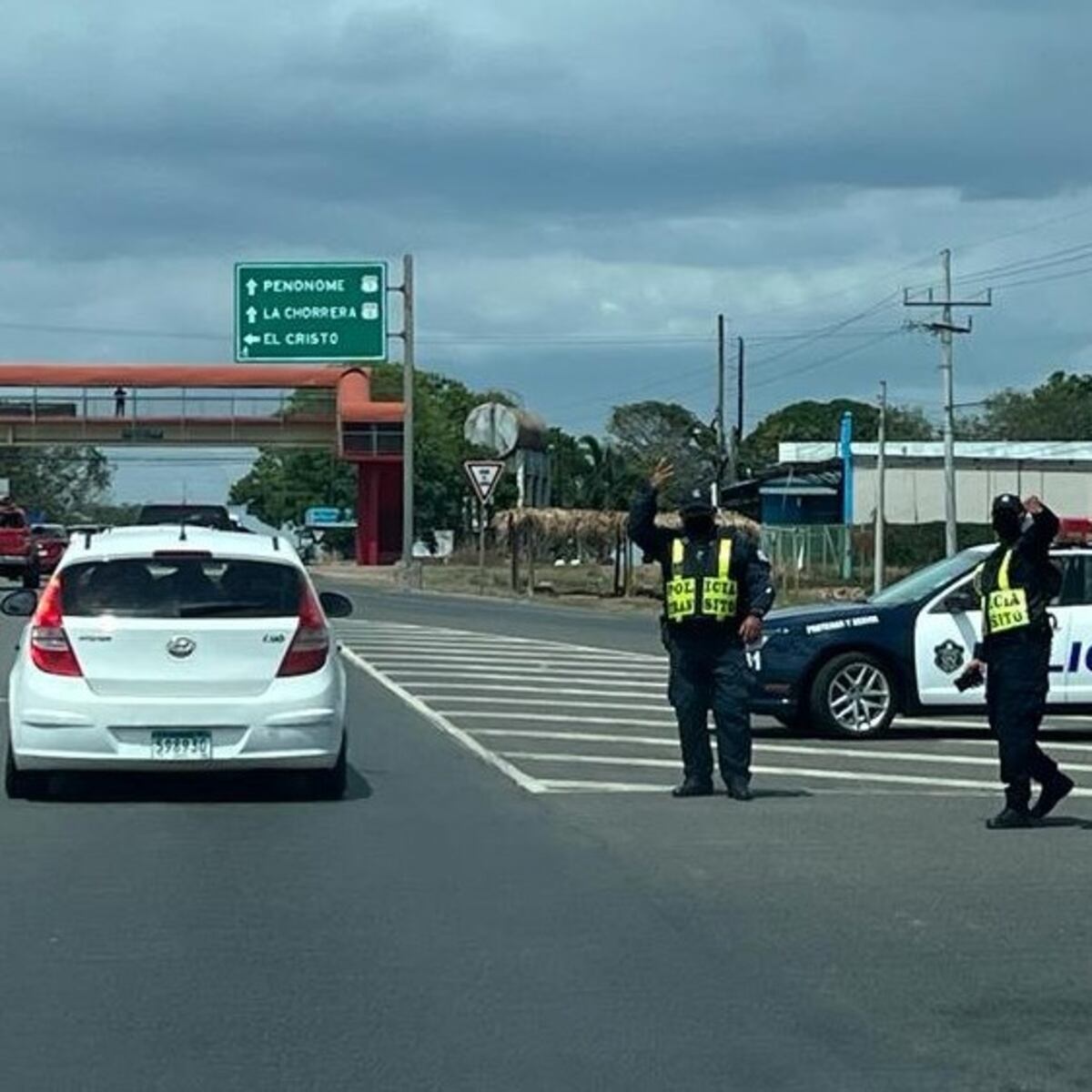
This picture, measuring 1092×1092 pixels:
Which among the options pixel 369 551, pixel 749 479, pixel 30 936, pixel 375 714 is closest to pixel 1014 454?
pixel 749 479

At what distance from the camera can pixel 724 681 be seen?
46.9ft

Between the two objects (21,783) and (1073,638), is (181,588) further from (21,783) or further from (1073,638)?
(1073,638)

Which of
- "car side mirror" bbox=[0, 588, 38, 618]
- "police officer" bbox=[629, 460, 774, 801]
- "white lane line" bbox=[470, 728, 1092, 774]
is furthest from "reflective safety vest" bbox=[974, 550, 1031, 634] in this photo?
"car side mirror" bbox=[0, 588, 38, 618]

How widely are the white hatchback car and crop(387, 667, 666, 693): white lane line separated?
10.4 metres

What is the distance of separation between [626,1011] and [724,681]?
580 centimetres

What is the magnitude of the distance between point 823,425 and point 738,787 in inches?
4496

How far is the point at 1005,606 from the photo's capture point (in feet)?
43.5

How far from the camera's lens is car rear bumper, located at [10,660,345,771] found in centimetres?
1398

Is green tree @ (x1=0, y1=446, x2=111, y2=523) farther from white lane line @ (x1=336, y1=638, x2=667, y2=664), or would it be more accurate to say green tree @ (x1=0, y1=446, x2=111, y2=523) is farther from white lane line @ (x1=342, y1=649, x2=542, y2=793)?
white lane line @ (x1=342, y1=649, x2=542, y2=793)

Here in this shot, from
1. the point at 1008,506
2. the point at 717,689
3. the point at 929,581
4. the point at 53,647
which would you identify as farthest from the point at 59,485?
the point at 1008,506

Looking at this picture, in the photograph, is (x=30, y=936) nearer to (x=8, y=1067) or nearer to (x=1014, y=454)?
(x=8, y=1067)

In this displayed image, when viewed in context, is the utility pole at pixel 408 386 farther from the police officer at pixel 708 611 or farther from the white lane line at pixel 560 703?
the police officer at pixel 708 611

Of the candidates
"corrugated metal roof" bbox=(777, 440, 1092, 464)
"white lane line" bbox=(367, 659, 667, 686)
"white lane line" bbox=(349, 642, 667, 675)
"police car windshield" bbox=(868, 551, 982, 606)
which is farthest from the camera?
"corrugated metal roof" bbox=(777, 440, 1092, 464)

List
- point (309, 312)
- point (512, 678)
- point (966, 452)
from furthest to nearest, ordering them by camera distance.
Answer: point (966, 452)
point (309, 312)
point (512, 678)
